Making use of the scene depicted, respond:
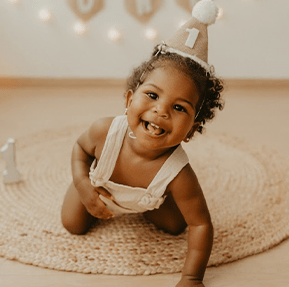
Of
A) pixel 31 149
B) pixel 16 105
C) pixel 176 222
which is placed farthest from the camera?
pixel 16 105

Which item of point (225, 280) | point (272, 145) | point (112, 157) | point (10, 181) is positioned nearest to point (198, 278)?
point (225, 280)

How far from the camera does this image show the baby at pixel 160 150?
704mm

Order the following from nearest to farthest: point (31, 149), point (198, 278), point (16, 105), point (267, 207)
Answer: point (198, 278) → point (267, 207) → point (31, 149) → point (16, 105)

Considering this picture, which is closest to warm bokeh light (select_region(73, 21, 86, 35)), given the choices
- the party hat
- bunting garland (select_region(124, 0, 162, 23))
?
bunting garland (select_region(124, 0, 162, 23))

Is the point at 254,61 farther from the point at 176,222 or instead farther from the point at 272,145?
the point at 176,222

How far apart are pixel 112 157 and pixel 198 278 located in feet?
0.95

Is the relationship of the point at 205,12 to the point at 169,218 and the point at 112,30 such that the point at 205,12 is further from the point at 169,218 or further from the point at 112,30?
the point at 112,30

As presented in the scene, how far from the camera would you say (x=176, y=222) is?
92 cm

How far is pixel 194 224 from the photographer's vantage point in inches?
31.2

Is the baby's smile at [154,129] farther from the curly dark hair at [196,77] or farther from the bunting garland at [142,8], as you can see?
the bunting garland at [142,8]

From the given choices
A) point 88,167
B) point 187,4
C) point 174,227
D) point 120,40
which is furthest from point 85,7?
point 174,227

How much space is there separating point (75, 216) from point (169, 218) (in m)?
0.21

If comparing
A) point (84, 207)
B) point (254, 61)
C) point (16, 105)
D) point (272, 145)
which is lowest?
point (16, 105)

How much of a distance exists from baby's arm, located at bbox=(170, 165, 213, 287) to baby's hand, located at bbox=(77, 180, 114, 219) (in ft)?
0.50
